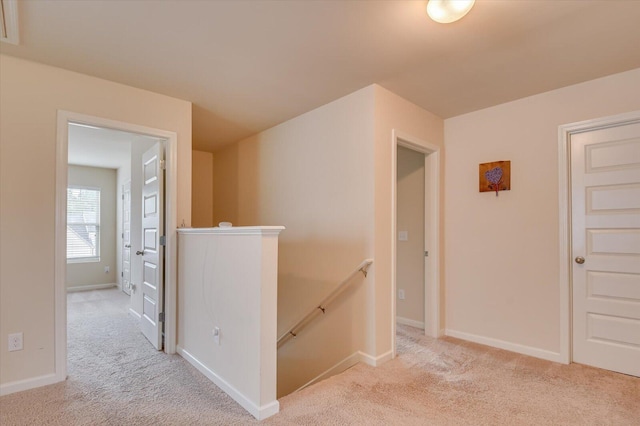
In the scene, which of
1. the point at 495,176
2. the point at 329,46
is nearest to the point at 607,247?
the point at 495,176

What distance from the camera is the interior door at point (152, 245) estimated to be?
123 inches

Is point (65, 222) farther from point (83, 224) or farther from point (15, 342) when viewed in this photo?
point (83, 224)

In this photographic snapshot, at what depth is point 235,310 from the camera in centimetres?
224

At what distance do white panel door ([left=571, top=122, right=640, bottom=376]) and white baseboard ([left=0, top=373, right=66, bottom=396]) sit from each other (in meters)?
4.16

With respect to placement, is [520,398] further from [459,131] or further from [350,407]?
[459,131]

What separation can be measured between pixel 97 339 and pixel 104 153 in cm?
327

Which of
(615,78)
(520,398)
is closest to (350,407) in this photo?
(520,398)

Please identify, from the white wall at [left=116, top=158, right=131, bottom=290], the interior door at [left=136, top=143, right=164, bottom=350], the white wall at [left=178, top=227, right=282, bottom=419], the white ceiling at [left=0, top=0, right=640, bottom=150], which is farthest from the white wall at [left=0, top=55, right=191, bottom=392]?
the white wall at [left=116, top=158, right=131, bottom=290]

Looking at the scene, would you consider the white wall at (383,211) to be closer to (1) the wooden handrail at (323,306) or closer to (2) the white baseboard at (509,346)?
(1) the wooden handrail at (323,306)

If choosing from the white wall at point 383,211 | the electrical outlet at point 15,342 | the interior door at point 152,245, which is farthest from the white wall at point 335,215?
the electrical outlet at point 15,342

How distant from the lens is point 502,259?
3.21m

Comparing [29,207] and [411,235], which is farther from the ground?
[29,207]

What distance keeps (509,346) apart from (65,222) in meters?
3.99

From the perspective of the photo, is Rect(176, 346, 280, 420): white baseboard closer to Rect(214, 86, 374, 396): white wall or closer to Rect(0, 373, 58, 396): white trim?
Rect(0, 373, 58, 396): white trim
